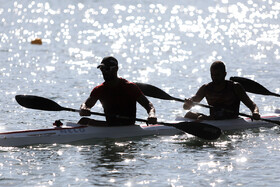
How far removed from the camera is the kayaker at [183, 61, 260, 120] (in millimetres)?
15641

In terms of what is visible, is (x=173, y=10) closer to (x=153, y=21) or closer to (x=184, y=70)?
(x=153, y=21)

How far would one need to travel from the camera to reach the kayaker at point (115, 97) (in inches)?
549

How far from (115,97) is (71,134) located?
46.1 inches

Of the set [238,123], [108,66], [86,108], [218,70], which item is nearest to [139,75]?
[238,123]

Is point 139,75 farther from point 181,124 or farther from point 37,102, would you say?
point 37,102

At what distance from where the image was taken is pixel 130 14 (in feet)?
265

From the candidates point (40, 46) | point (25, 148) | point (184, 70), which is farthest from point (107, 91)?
point (40, 46)

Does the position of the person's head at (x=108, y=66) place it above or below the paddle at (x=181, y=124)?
above

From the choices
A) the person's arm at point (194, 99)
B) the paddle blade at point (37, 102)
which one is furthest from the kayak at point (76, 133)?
the paddle blade at point (37, 102)

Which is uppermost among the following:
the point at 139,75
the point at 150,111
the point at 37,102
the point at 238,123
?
the point at 139,75

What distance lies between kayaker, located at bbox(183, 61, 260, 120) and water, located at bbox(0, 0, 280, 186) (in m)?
0.63

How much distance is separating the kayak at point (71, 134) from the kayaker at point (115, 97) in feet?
1.22

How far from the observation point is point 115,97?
14.2 m

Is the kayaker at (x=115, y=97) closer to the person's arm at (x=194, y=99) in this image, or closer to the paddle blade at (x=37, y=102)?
the paddle blade at (x=37, y=102)
